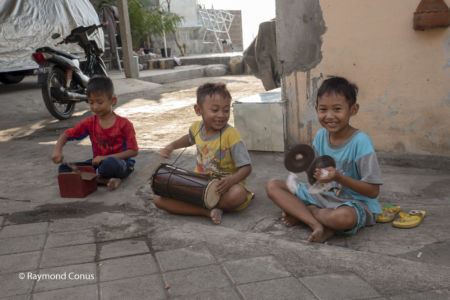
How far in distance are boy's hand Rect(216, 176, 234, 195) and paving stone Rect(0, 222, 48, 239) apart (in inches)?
44.4

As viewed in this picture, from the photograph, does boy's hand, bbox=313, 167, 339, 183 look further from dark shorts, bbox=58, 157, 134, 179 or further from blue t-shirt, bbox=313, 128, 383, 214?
dark shorts, bbox=58, 157, 134, 179

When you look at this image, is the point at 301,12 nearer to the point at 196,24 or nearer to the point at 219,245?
the point at 219,245

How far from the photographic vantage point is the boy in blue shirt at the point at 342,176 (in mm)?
2502

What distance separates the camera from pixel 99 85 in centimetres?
366

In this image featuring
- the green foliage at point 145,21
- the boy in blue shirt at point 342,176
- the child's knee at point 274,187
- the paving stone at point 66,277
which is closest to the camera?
the paving stone at point 66,277


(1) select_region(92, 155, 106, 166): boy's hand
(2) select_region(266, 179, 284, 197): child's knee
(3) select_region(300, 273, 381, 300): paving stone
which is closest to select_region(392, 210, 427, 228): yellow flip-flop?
(2) select_region(266, 179, 284, 197): child's knee

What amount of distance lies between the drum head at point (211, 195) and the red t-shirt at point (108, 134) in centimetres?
109

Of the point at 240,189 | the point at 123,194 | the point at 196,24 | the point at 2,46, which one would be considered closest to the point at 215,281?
the point at 240,189

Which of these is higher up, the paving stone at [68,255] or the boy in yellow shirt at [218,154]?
the boy in yellow shirt at [218,154]

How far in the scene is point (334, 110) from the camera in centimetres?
257

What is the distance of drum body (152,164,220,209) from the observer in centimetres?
288

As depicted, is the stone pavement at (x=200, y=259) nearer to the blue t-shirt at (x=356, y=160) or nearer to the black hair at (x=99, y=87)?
the blue t-shirt at (x=356, y=160)

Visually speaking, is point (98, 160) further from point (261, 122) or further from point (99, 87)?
point (261, 122)

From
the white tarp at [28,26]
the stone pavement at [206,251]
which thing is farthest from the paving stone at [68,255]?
the white tarp at [28,26]
